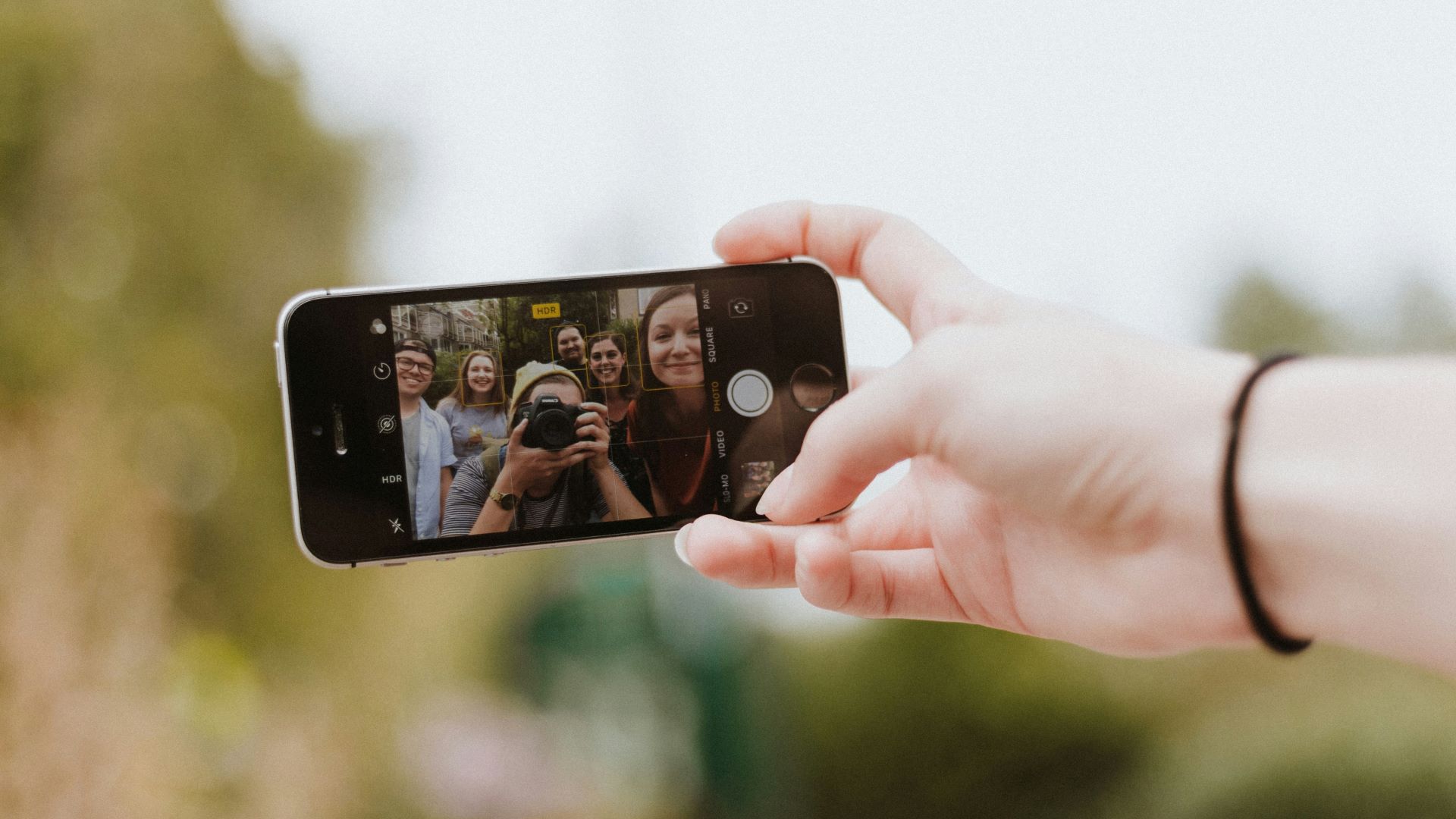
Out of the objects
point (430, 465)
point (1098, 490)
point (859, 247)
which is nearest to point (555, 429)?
point (430, 465)

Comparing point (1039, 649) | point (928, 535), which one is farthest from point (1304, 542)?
point (1039, 649)

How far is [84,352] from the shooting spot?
4.18ft

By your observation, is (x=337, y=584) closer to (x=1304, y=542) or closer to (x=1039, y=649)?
(x=1039, y=649)

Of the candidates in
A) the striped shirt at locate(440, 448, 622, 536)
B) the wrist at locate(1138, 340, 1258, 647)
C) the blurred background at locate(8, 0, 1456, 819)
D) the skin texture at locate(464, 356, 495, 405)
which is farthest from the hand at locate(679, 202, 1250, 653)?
the blurred background at locate(8, 0, 1456, 819)

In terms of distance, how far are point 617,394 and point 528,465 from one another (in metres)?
0.10

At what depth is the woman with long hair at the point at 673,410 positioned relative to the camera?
724mm

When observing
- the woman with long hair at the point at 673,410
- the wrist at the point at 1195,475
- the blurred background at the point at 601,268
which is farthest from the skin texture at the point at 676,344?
the blurred background at the point at 601,268

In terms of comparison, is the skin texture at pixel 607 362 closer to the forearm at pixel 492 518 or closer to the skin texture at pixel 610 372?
the skin texture at pixel 610 372

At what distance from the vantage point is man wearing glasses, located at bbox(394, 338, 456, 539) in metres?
0.71

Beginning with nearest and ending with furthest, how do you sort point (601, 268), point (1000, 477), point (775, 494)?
point (1000, 477), point (775, 494), point (601, 268)

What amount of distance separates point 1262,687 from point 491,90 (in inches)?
59.1

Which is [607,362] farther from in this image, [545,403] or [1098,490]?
[1098,490]

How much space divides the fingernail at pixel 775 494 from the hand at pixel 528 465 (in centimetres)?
17

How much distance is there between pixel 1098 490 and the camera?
50 cm
